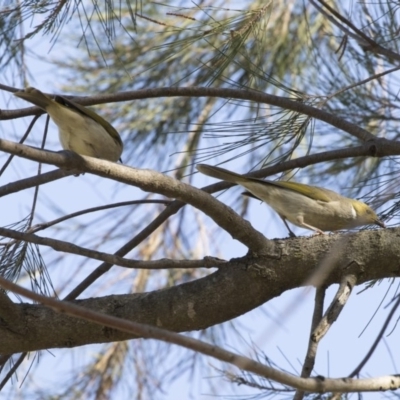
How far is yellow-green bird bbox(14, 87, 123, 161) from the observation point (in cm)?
256

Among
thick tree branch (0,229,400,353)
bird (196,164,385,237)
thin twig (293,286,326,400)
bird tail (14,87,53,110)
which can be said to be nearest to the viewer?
thin twig (293,286,326,400)

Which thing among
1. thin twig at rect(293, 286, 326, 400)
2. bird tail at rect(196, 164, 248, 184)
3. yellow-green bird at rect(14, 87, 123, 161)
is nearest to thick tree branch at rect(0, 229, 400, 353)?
thin twig at rect(293, 286, 326, 400)

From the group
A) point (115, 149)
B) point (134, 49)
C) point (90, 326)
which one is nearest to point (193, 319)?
point (90, 326)

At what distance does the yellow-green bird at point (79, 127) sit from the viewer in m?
2.56

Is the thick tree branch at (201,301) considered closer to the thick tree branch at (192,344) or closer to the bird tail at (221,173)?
the bird tail at (221,173)

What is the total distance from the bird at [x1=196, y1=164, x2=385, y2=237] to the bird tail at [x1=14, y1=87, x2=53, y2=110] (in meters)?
0.78

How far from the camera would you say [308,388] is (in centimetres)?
152

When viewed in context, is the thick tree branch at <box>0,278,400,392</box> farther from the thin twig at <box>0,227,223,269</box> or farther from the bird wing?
the bird wing

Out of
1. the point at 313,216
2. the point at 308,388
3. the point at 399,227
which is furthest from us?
the point at 313,216

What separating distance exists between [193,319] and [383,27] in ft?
5.52

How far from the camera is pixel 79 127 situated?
2.68 metres

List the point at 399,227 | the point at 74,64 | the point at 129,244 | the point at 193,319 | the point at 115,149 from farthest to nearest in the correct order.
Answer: the point at 74,64 → the point at 115,149 → the point at 129,244 → the point at 399,227 → the point at 193,319

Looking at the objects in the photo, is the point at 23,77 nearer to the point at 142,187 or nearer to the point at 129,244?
the point at 129,244

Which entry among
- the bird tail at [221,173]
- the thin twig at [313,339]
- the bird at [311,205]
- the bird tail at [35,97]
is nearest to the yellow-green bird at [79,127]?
the bird tail at [35,97]
